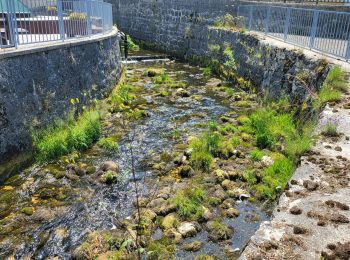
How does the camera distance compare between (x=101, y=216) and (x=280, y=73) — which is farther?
(x=280, y=73)

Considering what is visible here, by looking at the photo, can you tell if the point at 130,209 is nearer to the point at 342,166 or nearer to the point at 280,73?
the point at 342,166

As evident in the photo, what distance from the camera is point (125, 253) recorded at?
5734 millimetres

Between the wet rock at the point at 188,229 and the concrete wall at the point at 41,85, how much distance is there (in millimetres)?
4169

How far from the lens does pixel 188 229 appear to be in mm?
6465

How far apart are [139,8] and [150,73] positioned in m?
9.24

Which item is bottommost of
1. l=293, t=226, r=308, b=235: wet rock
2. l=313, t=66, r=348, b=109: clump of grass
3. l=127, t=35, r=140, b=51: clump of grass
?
l=127, t=35, r=140, b=51: clump of grass

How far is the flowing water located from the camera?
6.31 metres

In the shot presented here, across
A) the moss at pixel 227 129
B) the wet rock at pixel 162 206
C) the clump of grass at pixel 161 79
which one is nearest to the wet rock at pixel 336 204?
the wet rock at pixel 162 206

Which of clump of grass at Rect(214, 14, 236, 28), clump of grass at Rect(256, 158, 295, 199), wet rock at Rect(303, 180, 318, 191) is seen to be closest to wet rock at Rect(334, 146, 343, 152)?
clump of grass at Rect(256, 158, 295, 199)

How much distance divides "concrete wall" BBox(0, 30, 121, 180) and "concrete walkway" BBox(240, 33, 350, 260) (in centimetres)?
606

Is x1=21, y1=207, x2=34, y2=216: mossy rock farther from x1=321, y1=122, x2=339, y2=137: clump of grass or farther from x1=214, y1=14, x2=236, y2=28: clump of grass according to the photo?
x1=214, y1=14, x2=236, y2=28: clump of grass

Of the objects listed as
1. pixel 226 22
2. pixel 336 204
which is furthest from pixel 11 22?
pixel 226 22

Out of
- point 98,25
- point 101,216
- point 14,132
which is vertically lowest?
point 101,216

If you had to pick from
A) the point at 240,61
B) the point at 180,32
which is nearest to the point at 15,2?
the point at 240,61
